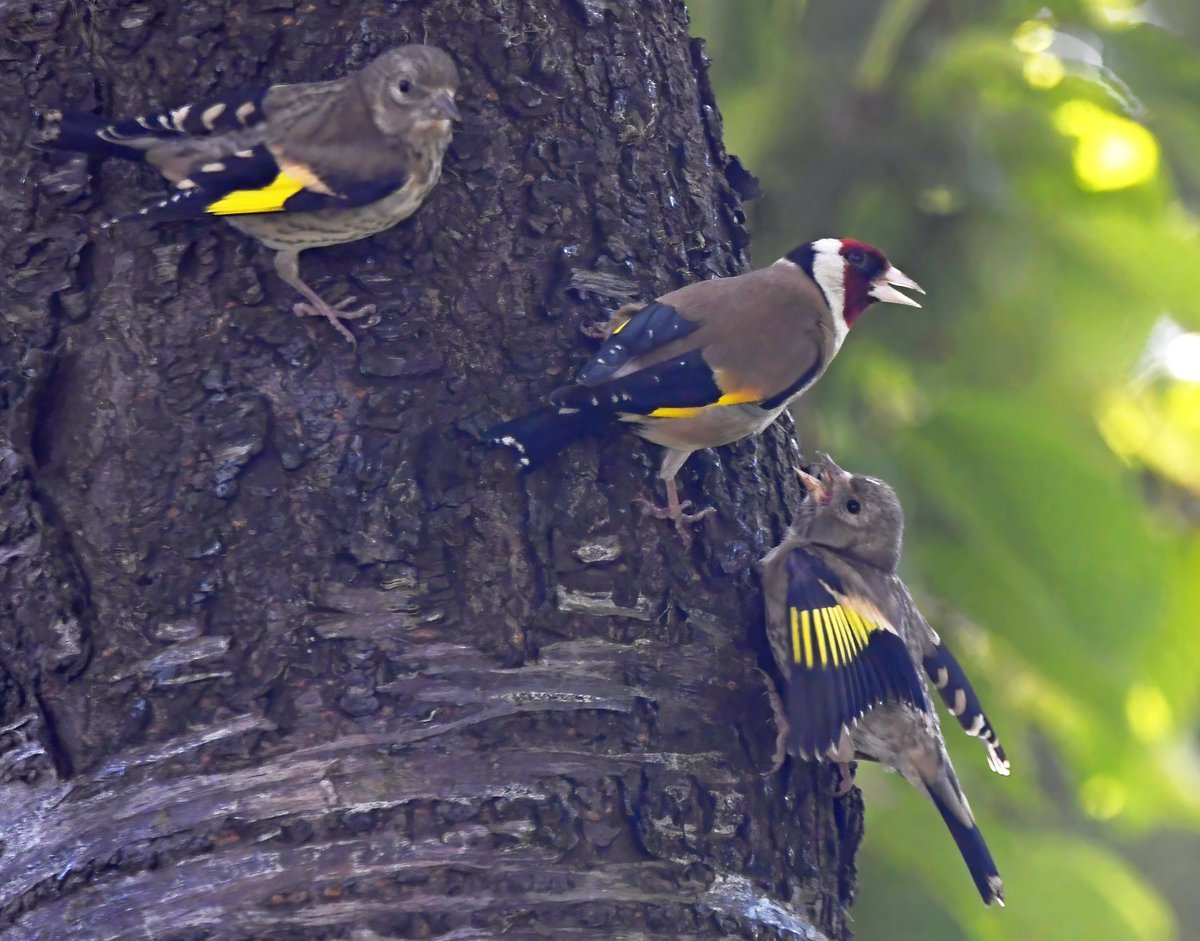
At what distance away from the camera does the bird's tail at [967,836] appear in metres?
3.16

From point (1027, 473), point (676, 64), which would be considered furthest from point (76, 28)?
point (1027, 473)

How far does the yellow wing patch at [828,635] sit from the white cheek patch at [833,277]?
0.75 m

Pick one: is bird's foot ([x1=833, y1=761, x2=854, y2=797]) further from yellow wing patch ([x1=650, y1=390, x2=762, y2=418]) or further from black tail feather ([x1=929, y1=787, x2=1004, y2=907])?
yellow wing patch ([x1=650, y1=390, x2=762, y2=418])

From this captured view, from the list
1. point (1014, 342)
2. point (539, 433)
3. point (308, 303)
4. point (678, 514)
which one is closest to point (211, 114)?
point (308, 303)

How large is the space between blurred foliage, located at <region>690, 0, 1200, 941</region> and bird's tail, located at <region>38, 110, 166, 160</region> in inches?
79.6

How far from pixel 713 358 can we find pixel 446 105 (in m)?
0.90

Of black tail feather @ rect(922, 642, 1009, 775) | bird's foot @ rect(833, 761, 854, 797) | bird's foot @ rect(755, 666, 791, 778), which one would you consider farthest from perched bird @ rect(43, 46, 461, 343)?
black tail feather @ rect(922, 642, 1009, 775)

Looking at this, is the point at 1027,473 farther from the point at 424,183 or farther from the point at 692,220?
the point at 424,183

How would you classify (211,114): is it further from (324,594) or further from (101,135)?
(324,594)

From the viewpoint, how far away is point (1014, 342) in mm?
4453

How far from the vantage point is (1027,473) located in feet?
12.2

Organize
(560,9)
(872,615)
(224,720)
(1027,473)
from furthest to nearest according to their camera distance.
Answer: (1027,473) < (872,615) < (560,9) < (224,720)

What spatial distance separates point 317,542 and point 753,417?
1.04 m

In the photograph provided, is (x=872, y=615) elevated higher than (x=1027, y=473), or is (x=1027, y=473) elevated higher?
(x=1027, y=473)
